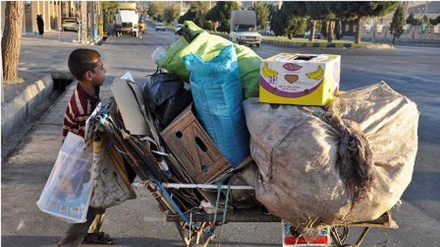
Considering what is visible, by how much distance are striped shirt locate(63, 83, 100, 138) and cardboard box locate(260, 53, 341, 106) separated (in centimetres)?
122

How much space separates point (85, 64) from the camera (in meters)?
3.22

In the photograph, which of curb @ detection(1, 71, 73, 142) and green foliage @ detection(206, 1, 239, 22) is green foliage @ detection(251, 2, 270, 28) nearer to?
green foliage @ detection(206, 1, 239, 22)

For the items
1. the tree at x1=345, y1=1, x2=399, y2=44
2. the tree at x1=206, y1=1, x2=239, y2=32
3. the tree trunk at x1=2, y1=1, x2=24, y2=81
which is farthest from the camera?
the tree at x1=206, y1=1, x2=239, y2=32

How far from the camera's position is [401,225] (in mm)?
4445

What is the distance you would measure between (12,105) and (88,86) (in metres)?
5.69

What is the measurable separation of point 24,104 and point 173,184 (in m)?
7.18

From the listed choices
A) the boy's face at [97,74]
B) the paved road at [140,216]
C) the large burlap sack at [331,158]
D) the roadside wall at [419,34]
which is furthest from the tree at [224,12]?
the large burlap sack at [331,158]

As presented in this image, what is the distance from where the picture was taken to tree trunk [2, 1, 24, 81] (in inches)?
435

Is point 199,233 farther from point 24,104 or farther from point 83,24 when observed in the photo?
point 83,24

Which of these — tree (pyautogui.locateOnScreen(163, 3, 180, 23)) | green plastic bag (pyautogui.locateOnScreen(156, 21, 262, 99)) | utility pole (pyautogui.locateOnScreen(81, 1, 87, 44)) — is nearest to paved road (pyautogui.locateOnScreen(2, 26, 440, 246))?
green plastic bag (pyautogui.locateOnScreen(156, 21, 262, 99))

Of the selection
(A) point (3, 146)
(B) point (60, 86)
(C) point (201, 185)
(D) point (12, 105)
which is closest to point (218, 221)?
(C) point (201, 185)

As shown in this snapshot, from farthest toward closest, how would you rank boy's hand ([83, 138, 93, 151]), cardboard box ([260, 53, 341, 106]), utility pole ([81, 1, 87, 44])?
utility pole ([81, 1, 87, 44]), boy's hand ([83, 138, 93, 151]), cardboard box ([260, 53, 341, 106])

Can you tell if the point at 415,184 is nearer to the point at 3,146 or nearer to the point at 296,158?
the point at 296,158

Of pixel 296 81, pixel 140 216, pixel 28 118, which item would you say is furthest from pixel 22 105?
pixel 296 81
